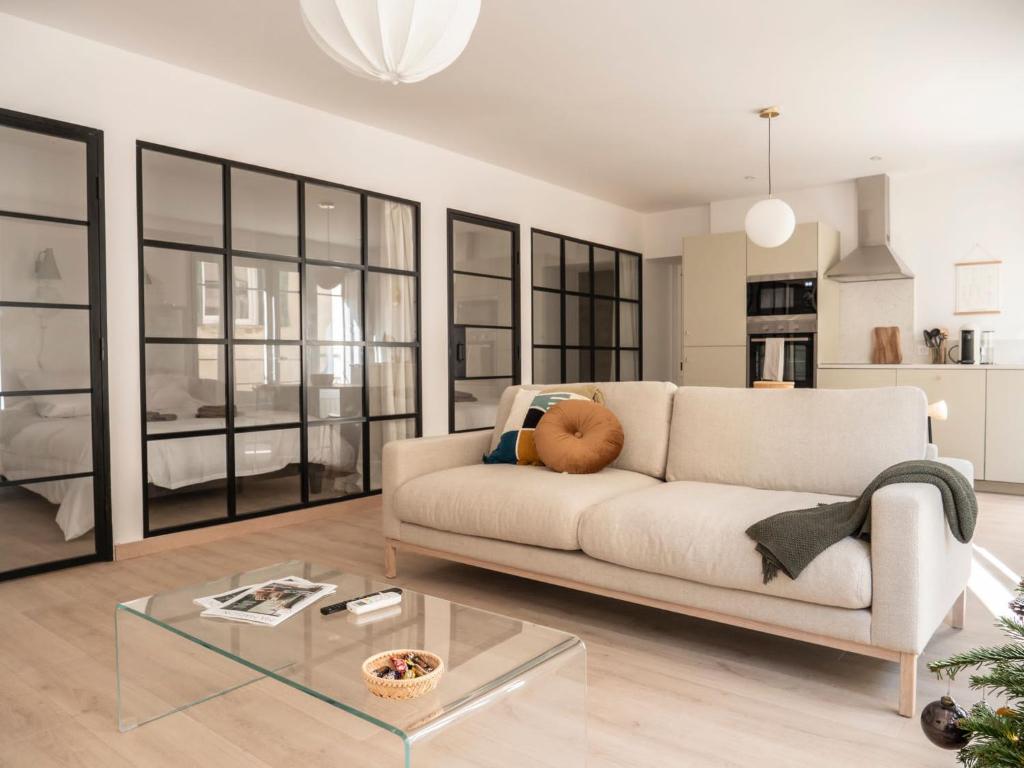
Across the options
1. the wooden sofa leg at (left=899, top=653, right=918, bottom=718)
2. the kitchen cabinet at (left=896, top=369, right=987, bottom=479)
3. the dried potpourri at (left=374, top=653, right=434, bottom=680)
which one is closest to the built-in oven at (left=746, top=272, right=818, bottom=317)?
the kitchen cabinet at (left=896, top=369, right=987, bottom=479)

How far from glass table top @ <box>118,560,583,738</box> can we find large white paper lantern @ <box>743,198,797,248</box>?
3.75 meters

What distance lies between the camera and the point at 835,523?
86.1 inches

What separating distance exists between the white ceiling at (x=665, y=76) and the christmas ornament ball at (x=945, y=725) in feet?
10.1

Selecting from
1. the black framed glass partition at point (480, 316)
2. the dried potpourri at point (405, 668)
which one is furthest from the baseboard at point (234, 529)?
the dried potpourri at point (405, 668)

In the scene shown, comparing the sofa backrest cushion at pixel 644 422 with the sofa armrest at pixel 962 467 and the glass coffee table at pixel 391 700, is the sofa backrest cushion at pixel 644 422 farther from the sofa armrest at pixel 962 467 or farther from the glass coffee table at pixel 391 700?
the glass coffee table at pixel 391 700

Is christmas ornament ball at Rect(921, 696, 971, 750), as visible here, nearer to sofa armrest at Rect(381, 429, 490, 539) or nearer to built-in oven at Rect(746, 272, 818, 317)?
sofa armrest at Rect(381, 429, 490, 539)

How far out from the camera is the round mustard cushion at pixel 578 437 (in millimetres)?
3174

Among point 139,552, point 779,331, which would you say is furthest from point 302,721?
point 779,331

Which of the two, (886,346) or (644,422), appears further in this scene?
(886,346)

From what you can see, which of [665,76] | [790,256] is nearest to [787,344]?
[790,256]

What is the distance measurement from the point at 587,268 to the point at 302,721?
18.8 ft

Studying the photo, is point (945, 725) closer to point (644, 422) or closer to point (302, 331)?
point (644, 422)

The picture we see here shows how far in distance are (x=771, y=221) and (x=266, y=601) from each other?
13.2ft

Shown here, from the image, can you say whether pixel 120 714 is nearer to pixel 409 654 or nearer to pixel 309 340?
pixel 409 654
